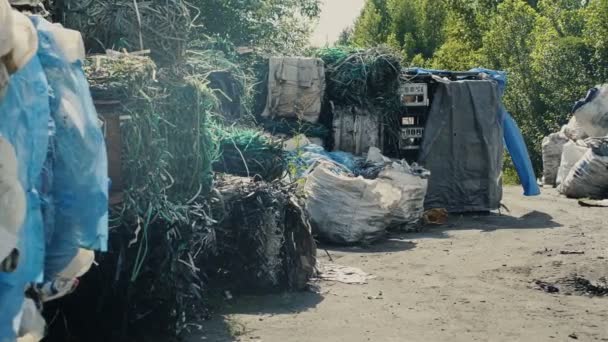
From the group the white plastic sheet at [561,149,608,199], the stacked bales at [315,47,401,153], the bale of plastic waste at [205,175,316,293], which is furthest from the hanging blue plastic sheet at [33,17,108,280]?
the white plastic sheet at [561,149,608,199]

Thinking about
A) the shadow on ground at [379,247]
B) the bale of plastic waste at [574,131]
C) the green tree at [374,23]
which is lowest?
the shadow on ground at [379,247]

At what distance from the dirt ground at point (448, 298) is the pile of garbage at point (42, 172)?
224 cm

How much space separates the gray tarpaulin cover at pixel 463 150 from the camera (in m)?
11.7

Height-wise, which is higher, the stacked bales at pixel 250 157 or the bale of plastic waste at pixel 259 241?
the stacked bales at pixel 250 157

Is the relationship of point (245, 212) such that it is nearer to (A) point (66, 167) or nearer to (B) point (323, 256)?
(B) point (323, 256)

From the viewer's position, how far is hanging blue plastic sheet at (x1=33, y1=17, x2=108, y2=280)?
3.37m

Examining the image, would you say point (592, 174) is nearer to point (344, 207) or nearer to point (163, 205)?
point (344, 207)

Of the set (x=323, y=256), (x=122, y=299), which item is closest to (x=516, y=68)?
(x=323, y=256)

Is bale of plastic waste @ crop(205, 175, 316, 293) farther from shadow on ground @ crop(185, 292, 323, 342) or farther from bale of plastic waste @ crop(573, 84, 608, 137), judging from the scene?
bale of plastic waste @ crop(573, 84, 608, 137)

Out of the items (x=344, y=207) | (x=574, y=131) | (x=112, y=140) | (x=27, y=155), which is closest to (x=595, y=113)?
(x=574, y=131)

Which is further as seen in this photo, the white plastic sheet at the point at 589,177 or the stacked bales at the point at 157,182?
the white plastic sheet at the point at 589,177

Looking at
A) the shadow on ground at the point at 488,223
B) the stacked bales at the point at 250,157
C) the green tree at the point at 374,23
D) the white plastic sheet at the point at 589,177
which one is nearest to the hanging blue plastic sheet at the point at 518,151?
the shadow on ground at the point at 488,223

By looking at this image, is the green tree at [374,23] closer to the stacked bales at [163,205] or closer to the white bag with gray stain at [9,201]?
the stacked bales at [163,205]

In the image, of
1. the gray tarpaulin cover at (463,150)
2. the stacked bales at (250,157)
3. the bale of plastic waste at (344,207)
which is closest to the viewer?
the stacked bales at (250,157)
